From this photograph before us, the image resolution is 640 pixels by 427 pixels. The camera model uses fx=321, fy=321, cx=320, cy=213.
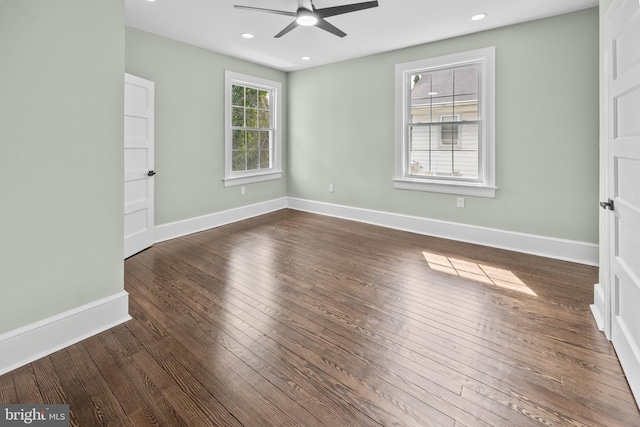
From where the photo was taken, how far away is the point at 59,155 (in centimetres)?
192

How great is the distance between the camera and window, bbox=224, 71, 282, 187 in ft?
17.0

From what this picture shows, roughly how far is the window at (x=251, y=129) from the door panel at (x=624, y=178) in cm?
454

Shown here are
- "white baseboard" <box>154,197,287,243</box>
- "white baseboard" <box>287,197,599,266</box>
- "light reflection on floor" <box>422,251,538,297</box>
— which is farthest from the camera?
"white baseboard" <box>154,197,287,243</box>

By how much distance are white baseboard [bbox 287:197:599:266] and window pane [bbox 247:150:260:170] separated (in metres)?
1.34

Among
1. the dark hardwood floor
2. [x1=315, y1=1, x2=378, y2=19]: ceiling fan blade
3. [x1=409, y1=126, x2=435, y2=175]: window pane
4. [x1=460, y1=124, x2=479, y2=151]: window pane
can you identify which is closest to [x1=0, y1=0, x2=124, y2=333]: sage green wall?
the dark hardwood floor

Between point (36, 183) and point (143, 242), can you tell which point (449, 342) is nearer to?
point (36, 183)

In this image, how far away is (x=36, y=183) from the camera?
1.83 m

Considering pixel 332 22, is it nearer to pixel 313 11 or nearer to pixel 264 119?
pixel 313 11

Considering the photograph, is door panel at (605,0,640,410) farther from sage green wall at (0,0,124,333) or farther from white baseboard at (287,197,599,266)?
sage green wall at (0,0,124,333)

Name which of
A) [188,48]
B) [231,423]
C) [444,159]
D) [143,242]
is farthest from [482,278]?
[188,48]

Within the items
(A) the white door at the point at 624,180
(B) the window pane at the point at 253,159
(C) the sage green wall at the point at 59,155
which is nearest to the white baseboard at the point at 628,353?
(A) the white door at the point at 624,180

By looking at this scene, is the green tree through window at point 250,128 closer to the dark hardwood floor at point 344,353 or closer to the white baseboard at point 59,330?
the dark hardwood floor at point 344,353

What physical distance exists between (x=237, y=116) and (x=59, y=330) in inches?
162

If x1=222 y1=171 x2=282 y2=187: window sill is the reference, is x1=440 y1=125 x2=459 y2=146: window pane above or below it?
above
